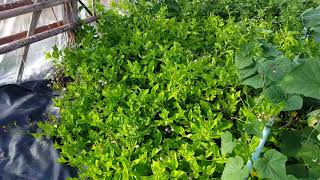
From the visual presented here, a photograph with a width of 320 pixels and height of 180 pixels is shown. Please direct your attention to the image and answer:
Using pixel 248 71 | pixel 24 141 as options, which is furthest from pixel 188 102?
pixel 24 141

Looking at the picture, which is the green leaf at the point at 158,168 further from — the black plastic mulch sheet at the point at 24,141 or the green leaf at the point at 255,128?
the black plastic mulch sheet at the point at 24,141

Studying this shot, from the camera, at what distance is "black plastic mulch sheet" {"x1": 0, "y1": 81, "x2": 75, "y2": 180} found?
7.97 feet

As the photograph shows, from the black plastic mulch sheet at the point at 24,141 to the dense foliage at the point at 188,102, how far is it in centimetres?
16

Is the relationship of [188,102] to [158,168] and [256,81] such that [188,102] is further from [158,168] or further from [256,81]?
[158,168]

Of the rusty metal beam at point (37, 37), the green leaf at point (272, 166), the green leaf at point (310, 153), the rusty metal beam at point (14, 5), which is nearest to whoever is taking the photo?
the green leaf at point (272, 166)

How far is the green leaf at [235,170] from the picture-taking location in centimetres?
169

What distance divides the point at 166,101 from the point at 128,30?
3.75 ft

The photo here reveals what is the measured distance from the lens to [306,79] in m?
1.71

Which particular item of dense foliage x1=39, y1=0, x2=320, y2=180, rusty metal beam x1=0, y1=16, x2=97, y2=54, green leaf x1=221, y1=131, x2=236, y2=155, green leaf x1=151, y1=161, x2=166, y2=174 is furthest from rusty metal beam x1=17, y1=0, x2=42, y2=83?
green leaf x1=221, y1=131, x2=236, y2=155

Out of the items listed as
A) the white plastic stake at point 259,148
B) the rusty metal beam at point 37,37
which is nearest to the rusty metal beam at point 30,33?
the rusty metal beam at point 37,37

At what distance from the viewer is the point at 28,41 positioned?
3.15m

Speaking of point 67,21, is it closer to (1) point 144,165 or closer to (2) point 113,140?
(2) point 113,140

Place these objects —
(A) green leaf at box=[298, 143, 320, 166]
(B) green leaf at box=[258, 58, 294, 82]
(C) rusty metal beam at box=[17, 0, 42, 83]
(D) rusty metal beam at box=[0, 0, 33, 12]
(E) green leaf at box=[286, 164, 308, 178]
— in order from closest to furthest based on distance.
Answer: (A) green leaf at box=[298, 143, 320, 166] → (E) green leaf at box=[286, 164, 308, 178] → (B) green leaf at box=[258, 58, 294, 82] → (D) rusty metal beam at box=[0, 0, 33, 12] → (C) rusty metal beam at box=[17, 0, 42, 83]

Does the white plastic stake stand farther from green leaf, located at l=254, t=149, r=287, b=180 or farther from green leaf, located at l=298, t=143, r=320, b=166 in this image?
green leaf, located at l=298, t=143, r=320, b=166
